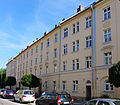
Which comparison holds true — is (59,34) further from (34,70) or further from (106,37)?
(34,70)

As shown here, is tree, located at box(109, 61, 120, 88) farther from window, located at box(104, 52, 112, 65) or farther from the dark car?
window, located at box(104, 52, 112, 65)

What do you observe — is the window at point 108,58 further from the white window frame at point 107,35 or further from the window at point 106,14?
the window at point 106,14

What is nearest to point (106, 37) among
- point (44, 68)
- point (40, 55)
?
point (44, 68)

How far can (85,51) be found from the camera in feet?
80.0

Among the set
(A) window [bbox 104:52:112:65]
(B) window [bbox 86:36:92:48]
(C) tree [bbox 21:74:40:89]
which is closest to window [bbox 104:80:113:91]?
(A) window [bbox 104:52:112:65]

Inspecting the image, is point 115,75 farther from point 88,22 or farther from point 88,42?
point 88,22

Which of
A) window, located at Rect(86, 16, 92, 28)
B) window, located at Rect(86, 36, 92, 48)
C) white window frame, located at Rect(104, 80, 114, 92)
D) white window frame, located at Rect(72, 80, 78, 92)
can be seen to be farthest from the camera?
white window frame, located at Rect(72, 80, 78, 92)

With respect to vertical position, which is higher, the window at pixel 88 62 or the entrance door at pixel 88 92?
the window at pixel 88 62

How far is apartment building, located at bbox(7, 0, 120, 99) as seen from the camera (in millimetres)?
20672

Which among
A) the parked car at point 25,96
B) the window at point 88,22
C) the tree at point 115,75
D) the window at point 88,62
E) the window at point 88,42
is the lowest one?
the parked car at point 25,96

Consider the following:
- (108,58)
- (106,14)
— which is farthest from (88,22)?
(108,58)

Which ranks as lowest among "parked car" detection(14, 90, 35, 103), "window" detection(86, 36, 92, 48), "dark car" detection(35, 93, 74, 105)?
"parked car" detection(14, 90, 35, 103)

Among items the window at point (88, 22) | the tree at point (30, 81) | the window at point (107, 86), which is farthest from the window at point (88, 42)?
the tree at point (30, 81)

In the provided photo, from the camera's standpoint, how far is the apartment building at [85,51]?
67.8ft
